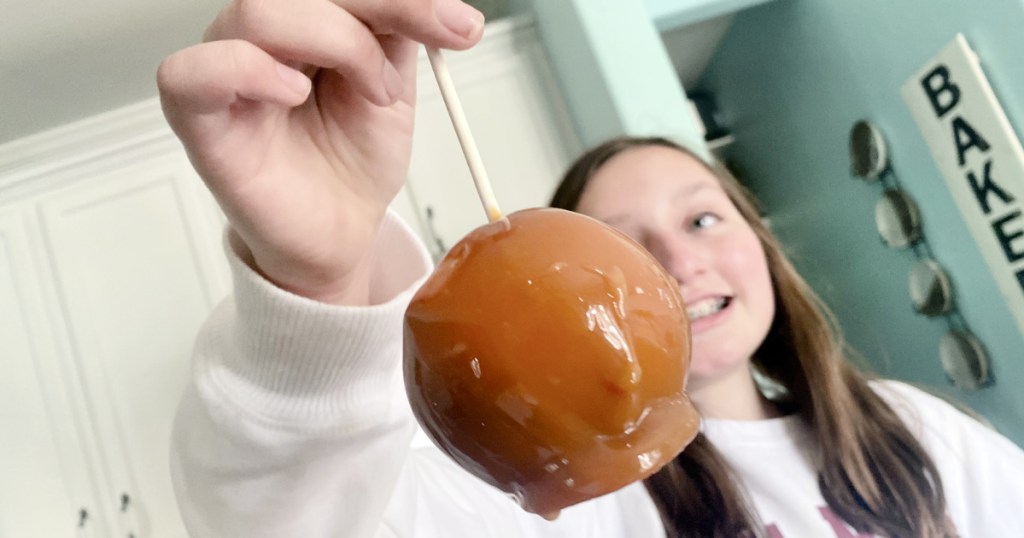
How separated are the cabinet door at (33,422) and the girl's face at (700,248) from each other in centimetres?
145

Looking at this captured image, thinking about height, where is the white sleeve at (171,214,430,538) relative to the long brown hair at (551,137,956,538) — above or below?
above

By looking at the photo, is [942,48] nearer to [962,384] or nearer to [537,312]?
[962,384]

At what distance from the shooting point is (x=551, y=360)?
14.6 inches

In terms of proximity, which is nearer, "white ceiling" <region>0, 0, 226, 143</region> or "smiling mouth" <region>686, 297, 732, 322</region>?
"smiling mouth" <region>686, 297, 732, 322</region>

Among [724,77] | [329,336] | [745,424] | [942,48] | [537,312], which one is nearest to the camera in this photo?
[537,312]

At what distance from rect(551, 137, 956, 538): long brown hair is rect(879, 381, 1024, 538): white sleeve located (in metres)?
0.02

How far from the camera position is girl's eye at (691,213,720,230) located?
3.01ft

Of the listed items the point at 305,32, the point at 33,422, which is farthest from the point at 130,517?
A: the point at 305,32

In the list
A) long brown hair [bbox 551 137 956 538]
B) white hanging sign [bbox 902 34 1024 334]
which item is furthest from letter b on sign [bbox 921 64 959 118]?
long brown hair [bbox 551 137 956 538]

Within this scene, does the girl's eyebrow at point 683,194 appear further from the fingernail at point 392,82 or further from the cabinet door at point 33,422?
the cabinet door at point 33,422

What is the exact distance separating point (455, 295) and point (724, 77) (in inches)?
96.2

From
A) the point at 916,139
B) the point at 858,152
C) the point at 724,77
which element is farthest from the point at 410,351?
the point at 724,77

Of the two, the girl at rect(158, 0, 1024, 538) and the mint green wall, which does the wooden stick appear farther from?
the mint green wall

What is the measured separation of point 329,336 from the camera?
50 centimetres
